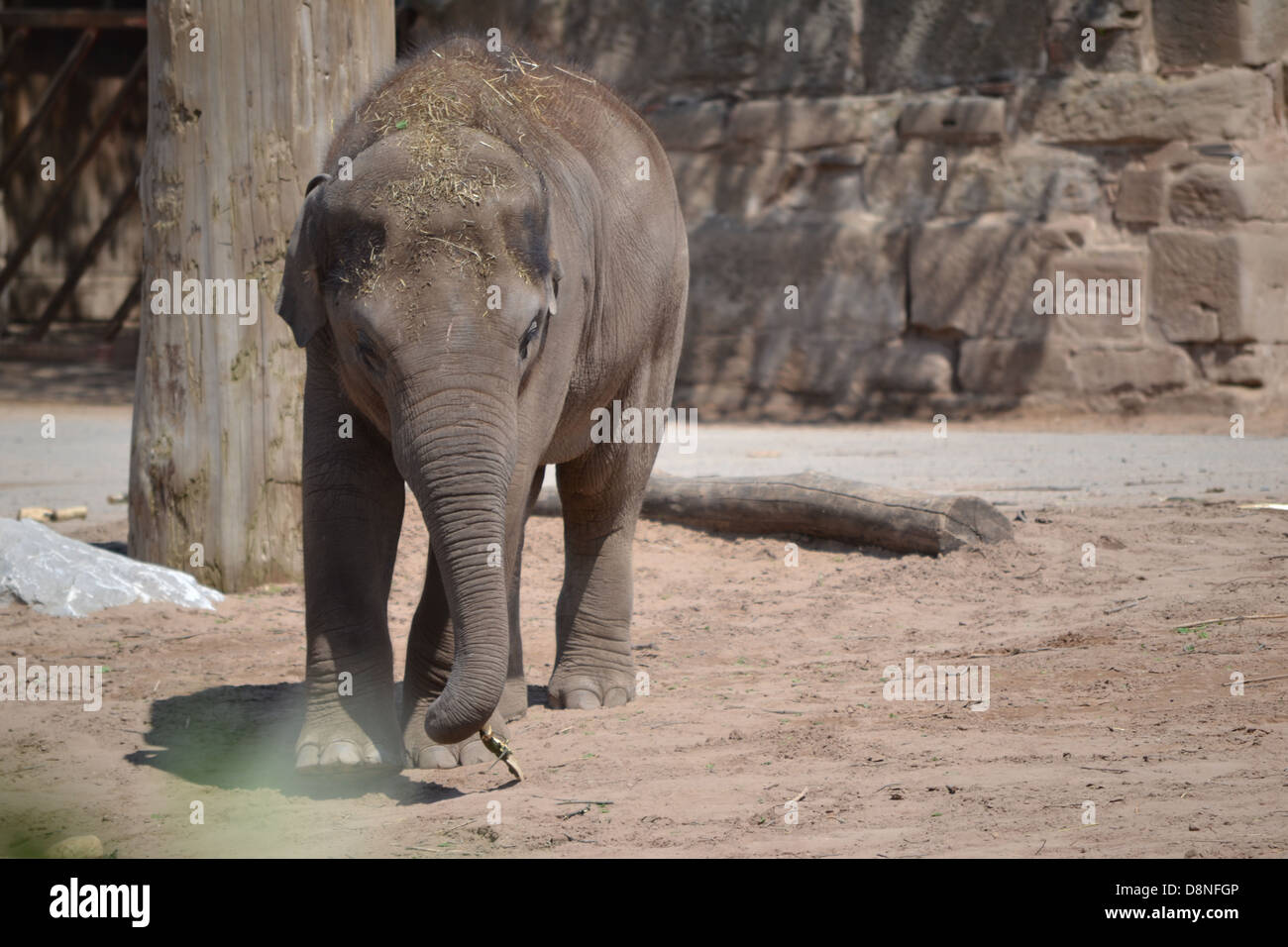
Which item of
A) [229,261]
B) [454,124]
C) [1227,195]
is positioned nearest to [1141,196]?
[1227,195]

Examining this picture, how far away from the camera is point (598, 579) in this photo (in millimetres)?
6305

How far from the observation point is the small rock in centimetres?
396

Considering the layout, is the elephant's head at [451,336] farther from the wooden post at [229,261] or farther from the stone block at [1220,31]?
the stone block at [1220,31]

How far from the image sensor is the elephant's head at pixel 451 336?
4.36 metres

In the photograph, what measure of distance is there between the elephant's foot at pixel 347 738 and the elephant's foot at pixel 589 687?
1.05 m

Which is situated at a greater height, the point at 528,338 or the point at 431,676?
the point at 528,338

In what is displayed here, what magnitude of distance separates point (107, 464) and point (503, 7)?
6066 mm

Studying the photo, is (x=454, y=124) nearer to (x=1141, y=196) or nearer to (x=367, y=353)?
(x=367, y=353)

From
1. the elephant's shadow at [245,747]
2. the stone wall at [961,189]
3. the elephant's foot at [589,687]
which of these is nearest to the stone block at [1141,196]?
the stone wall at [961,189]

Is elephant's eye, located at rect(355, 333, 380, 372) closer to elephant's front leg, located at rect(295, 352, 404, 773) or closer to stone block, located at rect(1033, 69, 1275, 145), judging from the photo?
elephant's front leg, located at rect(295, 352, 404, 773)

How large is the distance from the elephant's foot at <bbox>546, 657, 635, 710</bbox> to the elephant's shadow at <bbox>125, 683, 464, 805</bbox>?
626 millimetres

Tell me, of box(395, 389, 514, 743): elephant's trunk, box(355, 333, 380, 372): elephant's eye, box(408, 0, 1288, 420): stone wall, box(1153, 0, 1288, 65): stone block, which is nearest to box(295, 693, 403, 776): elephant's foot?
box(395, 389, 514, 743): elephant's trunk

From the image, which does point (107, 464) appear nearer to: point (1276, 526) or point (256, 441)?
point (256, 441)

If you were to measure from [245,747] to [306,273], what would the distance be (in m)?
1.70
